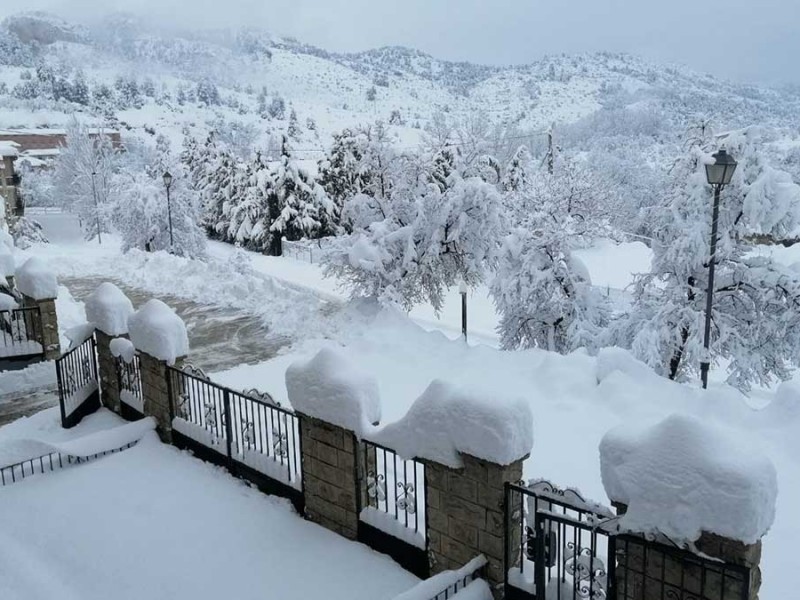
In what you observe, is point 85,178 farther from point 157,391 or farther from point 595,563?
point 595,563

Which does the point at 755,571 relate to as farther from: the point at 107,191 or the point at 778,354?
the point at 107,191

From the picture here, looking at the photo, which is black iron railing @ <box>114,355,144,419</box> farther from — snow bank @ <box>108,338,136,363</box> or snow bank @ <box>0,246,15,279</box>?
snow bank @ <box>0,246,15,279</box>

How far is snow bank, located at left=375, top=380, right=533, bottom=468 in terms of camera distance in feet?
15.9

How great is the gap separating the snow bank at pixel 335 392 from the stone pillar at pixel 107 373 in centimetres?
457

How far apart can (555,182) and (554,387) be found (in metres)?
9.08

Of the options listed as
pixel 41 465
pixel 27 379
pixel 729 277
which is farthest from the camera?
pixel 729 277

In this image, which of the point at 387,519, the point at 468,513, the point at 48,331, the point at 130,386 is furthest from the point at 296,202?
the point at 468,513

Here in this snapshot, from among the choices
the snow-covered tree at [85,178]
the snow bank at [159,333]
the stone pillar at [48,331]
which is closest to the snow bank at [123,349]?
the snow bank at [159,333]

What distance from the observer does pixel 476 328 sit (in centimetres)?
2680

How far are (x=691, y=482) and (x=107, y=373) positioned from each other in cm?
856

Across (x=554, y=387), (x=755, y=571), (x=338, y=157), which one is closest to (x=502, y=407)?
(x=755, y=571)

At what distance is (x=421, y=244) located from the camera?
55.3 feet

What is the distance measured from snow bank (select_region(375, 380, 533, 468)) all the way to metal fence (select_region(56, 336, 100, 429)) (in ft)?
21.0

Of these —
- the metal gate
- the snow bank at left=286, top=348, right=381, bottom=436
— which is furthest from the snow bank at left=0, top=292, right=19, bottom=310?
the metal gate
